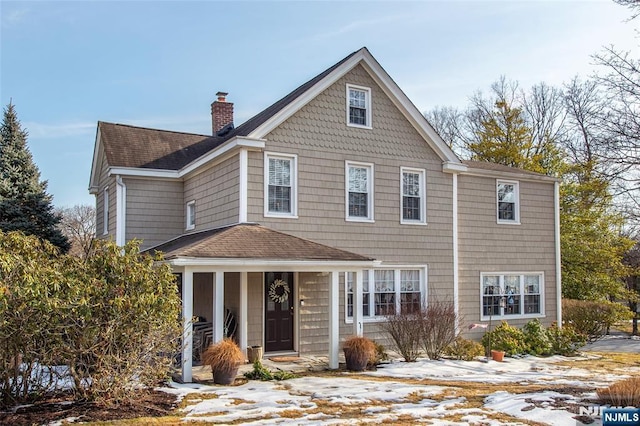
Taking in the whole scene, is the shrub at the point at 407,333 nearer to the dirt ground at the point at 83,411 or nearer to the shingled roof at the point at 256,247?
the shingled roof at the point at 256,247

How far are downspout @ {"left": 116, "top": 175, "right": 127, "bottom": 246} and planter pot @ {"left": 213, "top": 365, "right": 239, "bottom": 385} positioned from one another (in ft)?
23.4

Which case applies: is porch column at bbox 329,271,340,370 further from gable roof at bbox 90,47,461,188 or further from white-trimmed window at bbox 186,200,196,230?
white-trimmed window at bbox 186,200,196,230

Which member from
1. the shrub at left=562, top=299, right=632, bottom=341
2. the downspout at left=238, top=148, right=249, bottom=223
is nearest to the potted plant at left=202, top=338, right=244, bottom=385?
the downspout at left=238, top=148, right=249, bottom=223

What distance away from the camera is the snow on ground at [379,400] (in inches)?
310

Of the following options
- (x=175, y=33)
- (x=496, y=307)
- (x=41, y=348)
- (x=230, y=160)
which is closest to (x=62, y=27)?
(x=175, y=33)

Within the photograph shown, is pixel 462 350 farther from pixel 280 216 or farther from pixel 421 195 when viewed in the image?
pixel 280 216

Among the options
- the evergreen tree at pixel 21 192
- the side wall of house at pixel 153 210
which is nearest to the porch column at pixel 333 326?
the side wall of house at pixel 153 210

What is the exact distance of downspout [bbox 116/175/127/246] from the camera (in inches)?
633

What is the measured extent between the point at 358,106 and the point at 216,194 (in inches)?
177

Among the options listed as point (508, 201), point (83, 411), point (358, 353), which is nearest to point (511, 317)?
point (508, 201)

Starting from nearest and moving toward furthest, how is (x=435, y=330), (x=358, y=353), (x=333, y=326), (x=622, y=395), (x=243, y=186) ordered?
(x=622, y=395) → (x=358, y=353) → (x=333, y=326) → (x=243, y=186) → (x=435, y=330)

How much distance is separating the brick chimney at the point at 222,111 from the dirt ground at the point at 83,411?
44.7 feet

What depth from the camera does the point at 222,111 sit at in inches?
828

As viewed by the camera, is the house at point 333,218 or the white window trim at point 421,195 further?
the white window trim at point 421,195
